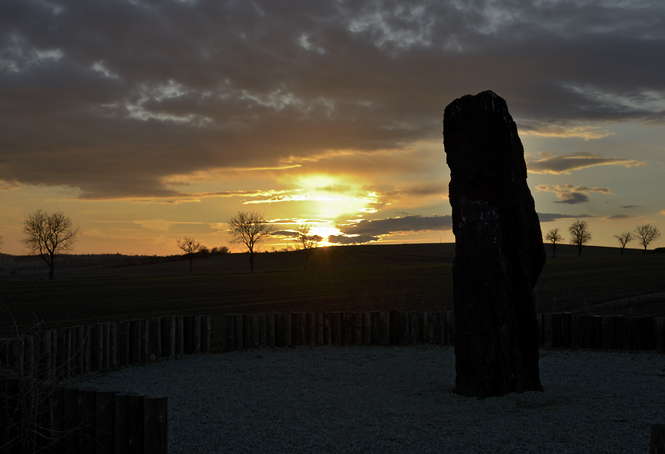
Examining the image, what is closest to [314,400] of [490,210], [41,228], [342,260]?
[490,210]

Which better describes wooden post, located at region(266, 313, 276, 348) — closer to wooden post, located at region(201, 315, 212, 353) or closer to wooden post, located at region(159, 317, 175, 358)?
wooden post, located at region(201, 315, 212, 353)

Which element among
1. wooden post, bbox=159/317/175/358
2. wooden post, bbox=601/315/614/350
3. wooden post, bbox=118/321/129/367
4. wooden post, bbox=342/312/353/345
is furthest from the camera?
wooden post, bbox=342/312/353/345

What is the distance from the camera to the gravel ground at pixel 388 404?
22.2ft

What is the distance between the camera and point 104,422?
6.10m

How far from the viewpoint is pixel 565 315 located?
45.7 ft

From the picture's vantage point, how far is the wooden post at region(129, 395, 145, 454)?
234 inches

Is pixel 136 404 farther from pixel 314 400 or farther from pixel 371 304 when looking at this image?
pixel 371 304

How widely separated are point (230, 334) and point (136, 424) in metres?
7.89

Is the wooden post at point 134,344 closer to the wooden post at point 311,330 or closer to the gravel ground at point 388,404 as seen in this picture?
the gravel ground at point 388,404

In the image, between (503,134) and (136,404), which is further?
(503,134)

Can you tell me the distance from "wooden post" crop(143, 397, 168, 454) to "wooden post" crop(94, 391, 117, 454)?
50cm

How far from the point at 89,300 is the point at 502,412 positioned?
30.7 meters

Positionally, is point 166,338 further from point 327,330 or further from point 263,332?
point 327,330

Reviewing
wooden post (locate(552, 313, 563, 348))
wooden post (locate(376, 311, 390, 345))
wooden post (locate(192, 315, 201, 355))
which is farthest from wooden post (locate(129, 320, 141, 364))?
wooden post (locate(552, 313, 563, 348))
